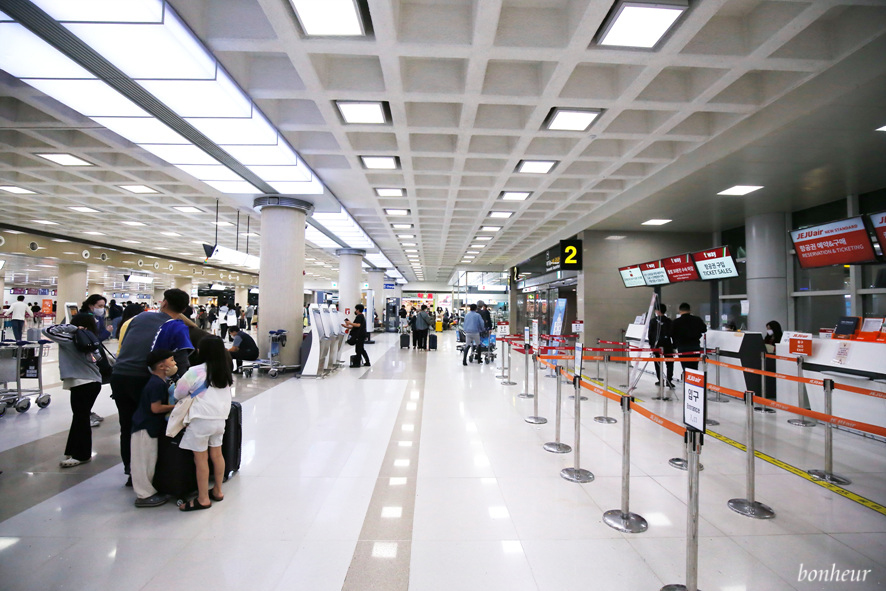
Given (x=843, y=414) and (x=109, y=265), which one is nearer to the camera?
(x=843, y=414)

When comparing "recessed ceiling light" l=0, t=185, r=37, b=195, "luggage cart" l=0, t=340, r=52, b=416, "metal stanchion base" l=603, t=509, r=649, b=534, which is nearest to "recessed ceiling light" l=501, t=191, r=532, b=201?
"metal stanchion base" l=603, t=509, r=649, b=534

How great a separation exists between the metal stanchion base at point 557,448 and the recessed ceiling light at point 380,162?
5853 millimetres

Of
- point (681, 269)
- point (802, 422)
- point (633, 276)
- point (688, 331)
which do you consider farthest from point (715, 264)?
point (802, 422)

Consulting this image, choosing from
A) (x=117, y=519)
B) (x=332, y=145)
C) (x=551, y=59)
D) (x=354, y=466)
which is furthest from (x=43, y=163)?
(x=551, y=59)

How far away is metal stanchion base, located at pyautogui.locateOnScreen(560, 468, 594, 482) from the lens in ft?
12.8

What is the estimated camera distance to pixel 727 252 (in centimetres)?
750

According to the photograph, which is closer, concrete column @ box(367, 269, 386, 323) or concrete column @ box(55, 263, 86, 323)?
concrete column @ box(55, 263, 86, 323)

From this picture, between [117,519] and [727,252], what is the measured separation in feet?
30.7

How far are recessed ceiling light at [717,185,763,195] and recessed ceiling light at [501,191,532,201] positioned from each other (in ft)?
13.5

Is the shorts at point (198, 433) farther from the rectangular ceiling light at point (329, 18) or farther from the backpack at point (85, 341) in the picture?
the rectangular ceiling light at point (329, 18)

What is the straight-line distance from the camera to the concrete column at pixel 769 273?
936 cm

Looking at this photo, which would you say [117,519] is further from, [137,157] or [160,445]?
[137,157]

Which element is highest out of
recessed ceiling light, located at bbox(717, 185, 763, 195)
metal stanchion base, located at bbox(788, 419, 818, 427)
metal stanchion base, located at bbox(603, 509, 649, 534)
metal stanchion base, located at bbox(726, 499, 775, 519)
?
recessed ceiling light, located at bbox(717, 185, 763, 195)

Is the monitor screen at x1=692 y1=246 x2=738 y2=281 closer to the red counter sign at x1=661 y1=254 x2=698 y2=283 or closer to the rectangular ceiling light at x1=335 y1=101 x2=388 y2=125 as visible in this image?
the red counter sign at x1=661 y1=254 x2=698 y2=283
